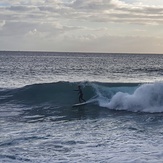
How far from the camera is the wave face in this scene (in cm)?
2259

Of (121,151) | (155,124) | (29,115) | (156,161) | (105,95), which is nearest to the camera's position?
(156,161)

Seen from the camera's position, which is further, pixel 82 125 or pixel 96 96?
pixel 96 96

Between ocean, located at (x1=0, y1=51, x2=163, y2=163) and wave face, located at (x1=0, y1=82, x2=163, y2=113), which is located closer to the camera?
ocean, located at (x1=0, y1=51, x2=163, y2=163)

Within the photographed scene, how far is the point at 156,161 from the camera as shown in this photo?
10.5 meters

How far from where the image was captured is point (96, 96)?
26.4 m

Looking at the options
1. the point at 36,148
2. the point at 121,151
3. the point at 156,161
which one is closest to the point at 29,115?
the point at 36,148

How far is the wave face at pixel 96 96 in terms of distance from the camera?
22.6 m

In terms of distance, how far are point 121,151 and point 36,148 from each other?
280cm

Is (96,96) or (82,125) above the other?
(96,96)

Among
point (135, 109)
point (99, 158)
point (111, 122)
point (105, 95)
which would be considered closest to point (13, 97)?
point (105, 95)

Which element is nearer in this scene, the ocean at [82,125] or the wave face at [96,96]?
the ocean at [82,125]

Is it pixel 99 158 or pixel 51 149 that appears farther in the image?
pixel 51 149

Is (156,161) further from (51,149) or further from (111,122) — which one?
(111,122)

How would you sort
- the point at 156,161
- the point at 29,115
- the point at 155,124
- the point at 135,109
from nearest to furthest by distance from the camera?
the point at 156,161
the point at 155,124
the point at 29,115
the point at 135,109
